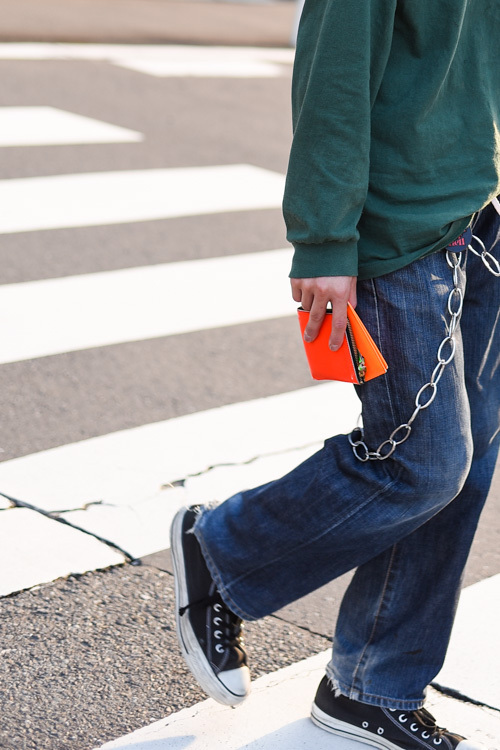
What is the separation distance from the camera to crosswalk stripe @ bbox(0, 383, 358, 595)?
2973mm

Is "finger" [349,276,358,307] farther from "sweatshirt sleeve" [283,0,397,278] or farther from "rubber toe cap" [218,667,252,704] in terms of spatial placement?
"rubber toe cap" [218,667,252,704]

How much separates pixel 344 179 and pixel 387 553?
2.51 feet

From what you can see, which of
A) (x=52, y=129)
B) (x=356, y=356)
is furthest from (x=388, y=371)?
(x=52, y=129)

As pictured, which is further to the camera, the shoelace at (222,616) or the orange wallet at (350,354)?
the shoelace at (222,616)

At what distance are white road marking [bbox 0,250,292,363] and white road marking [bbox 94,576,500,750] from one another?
2050mm

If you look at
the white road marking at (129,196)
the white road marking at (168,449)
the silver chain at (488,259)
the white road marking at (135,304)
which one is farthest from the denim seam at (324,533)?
the white road marking at (129,196)

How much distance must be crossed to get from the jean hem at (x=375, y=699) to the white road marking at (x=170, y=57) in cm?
857

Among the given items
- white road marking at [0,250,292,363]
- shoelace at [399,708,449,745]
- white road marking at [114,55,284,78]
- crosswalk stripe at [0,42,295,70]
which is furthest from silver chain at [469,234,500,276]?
crosswalk stripe at [0,42,295,70]

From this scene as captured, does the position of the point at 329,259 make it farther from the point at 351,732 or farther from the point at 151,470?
the point at 151,470

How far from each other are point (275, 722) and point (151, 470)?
1.21 m

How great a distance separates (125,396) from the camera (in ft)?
12.9

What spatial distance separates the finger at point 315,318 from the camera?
1.99 m

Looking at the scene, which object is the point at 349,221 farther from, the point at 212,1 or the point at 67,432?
the point at 212,1

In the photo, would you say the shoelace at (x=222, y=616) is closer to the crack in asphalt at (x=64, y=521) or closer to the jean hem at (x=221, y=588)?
the jean hem at (x=221, y=588)
